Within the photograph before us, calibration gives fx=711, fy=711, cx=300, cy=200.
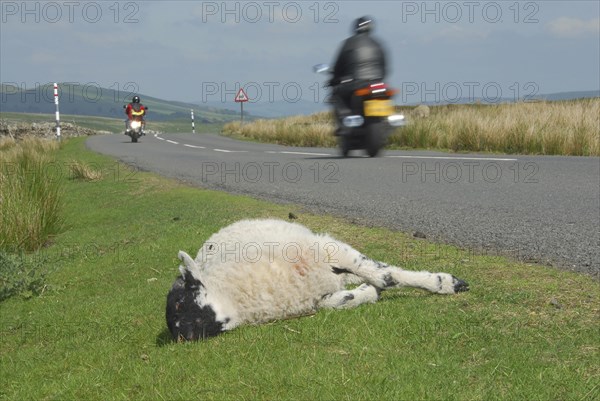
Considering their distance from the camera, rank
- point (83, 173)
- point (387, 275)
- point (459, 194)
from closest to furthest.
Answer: point (387, 275), point (459, 194), point (83, 173)

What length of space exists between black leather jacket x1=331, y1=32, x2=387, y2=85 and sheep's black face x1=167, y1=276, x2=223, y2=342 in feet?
6.14

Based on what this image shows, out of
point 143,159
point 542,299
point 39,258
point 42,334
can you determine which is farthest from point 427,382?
point 143,159

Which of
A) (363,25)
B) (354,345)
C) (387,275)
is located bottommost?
(354,345)

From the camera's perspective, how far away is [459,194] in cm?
948

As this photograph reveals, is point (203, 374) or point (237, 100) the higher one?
point (237, 100)

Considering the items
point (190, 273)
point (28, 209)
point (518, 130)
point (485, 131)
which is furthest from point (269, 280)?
point (518, 130)

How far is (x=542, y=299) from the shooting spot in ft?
15.1

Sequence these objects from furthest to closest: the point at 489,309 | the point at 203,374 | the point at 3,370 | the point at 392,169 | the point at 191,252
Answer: the point at 392,169 < the point at 191,252 < the point at 3,370 < the point at 489,309 < the point at 203,374

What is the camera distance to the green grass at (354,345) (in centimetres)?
350

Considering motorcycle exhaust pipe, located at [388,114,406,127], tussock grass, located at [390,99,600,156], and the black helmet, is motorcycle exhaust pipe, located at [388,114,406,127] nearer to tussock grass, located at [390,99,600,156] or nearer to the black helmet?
the black helmet

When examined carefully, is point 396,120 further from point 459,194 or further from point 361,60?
point 459,194

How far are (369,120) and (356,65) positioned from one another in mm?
235

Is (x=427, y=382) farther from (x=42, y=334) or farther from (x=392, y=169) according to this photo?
(x=392, y=169)

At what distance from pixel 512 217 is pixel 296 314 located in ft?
12.8
